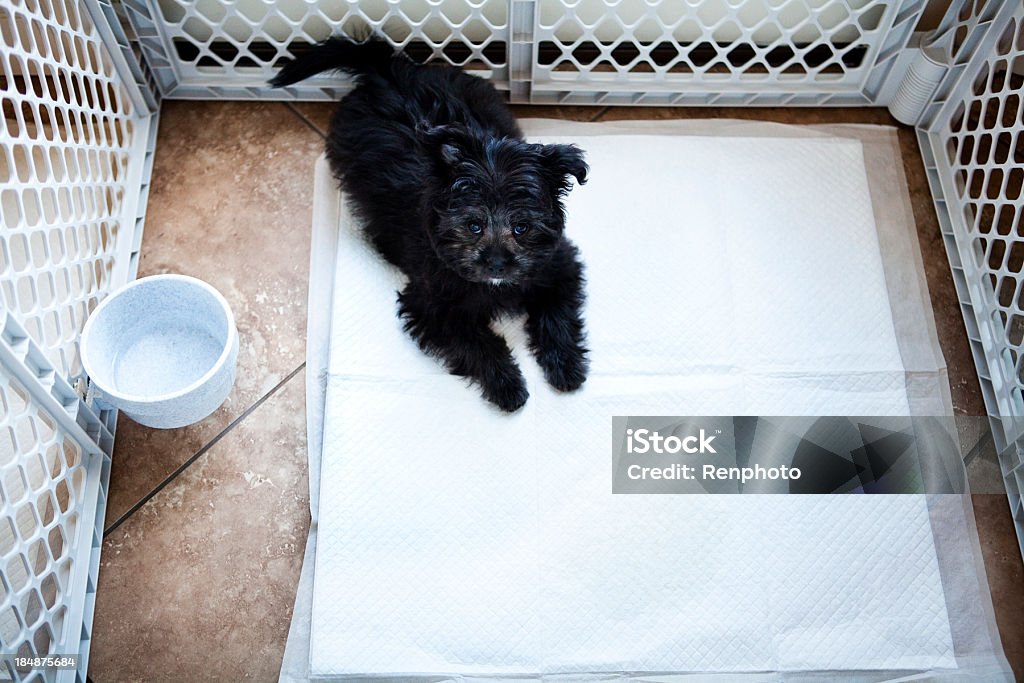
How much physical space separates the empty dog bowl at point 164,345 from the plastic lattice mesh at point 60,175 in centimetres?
8

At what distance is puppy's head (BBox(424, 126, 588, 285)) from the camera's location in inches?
60.6

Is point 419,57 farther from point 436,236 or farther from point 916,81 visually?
point 916,81

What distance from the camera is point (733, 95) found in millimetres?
2264

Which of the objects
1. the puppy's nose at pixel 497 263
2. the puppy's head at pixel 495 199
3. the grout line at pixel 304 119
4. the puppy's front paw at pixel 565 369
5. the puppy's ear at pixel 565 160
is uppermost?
the puppy's ear at pixel 565 160

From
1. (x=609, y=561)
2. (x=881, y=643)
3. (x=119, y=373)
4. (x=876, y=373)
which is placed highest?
(x=876, y=373)

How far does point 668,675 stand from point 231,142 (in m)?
1.84

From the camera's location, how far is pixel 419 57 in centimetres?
218

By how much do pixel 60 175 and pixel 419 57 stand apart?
1015 mm

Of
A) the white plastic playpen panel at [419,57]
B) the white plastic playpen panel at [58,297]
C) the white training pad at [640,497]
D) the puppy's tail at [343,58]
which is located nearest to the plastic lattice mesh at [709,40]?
the white plastic playpen panel at [419,57]

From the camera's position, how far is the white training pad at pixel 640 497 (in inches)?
69.8

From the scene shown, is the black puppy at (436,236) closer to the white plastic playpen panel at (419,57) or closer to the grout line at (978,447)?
the white plastic playpen panel at (419,57)

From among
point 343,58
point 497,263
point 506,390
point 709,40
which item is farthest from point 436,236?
point 709,40

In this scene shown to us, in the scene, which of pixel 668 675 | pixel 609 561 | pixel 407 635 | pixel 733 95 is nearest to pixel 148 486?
pixel 407 635

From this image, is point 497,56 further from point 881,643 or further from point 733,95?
point 881,643
